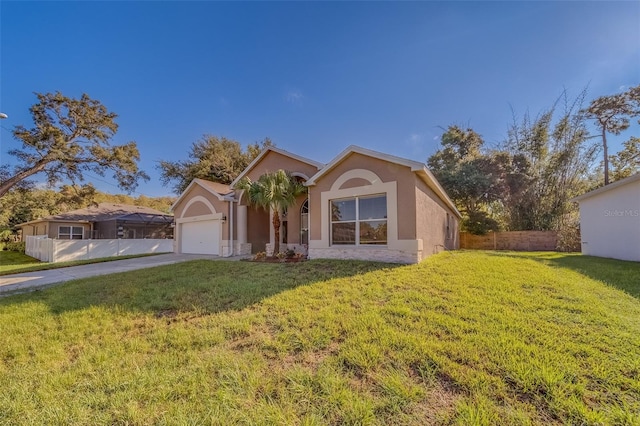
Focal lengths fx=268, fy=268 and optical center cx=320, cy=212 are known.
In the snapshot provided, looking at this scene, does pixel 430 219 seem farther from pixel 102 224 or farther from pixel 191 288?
pixel 102 224

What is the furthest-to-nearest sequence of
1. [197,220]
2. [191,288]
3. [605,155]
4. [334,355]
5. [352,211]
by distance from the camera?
[605,155]
[197,220]
[352,211]
[191,288]
[334,355]

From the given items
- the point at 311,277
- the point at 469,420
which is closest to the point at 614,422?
the point at 469,420

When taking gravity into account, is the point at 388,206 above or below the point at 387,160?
below

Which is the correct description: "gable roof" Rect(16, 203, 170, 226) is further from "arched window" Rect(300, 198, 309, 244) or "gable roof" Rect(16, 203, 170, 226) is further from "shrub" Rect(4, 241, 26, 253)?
"arched window" Rect(300, 198, 309, 244)

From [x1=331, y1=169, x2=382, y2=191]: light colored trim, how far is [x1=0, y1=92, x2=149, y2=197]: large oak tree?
54.6 feet

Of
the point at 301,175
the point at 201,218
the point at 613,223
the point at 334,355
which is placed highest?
the point at 301,175

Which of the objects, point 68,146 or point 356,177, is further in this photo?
point 68,146

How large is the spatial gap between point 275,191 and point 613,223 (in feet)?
48.7

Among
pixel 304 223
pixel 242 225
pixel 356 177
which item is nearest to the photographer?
pixel 356 177

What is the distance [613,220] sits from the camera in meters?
11.7

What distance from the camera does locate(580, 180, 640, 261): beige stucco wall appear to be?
10.6m

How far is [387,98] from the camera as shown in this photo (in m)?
13.6

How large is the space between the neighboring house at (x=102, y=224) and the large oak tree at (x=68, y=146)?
4956 mm

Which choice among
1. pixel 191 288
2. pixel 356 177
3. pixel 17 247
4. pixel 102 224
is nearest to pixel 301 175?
pixel 356 177
